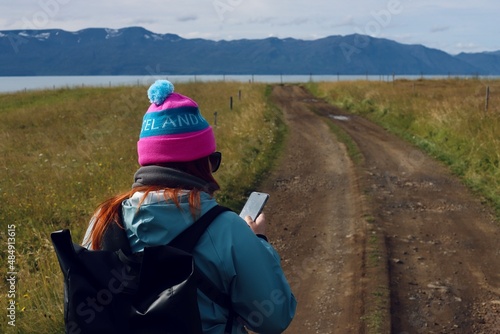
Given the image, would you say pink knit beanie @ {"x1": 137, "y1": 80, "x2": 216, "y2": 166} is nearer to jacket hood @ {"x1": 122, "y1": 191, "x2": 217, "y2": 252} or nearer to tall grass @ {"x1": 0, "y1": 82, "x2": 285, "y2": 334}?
jacket hood @ {"x1": 122, "y1": 191, "x2": 217, "y2": 252}

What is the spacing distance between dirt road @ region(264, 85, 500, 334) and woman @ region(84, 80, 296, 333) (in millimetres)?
3072

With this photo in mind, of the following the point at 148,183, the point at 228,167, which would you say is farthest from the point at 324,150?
the point at 148,183

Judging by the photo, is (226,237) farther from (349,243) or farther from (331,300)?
(349,243)

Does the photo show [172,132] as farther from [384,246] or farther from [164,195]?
[384,246]

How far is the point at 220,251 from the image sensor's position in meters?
1.77

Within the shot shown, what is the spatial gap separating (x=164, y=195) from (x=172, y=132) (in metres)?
0.24

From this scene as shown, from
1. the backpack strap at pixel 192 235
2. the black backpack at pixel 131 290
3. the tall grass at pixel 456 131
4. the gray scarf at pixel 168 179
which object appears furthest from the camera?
the tall grass at pixel 456 131

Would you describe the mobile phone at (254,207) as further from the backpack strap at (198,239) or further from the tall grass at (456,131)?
the tall grass at (456,131)

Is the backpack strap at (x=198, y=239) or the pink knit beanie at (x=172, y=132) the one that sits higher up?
the pink knit beanie at (x=172, y=132)

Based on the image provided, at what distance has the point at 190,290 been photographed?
1661 mm

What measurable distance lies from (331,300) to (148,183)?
3824 mm

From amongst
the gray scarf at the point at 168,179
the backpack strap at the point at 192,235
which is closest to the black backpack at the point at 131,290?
the backpack strap at the point at 192,235

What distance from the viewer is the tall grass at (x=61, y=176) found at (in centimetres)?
492

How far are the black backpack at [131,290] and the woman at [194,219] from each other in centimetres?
9
